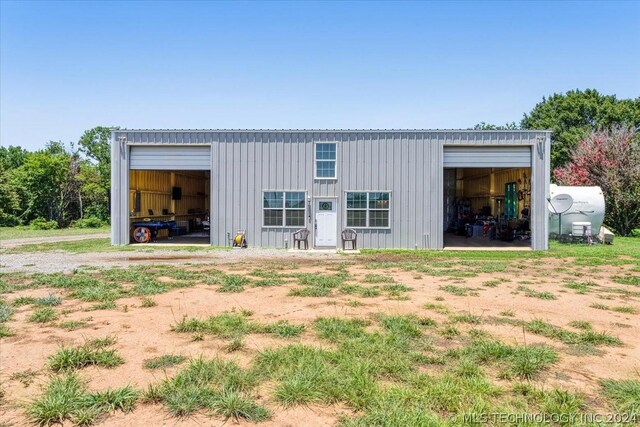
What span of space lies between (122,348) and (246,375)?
70.3 inches

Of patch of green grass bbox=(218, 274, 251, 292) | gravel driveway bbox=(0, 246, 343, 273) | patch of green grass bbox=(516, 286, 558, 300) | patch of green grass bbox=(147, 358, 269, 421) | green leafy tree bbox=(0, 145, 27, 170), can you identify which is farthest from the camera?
green leafy tree bbox=(0, 145, 27, 170)

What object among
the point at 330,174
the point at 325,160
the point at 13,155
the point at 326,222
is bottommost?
the point at 326,222

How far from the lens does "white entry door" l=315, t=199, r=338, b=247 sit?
16656 millimetres

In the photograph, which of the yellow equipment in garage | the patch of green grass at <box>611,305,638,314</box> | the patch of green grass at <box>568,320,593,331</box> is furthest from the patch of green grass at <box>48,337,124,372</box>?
the yellow equipment in garage

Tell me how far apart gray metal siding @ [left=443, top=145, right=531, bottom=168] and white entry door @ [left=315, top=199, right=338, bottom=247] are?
5219 mm

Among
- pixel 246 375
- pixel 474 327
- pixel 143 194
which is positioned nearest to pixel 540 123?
pixel 143 194

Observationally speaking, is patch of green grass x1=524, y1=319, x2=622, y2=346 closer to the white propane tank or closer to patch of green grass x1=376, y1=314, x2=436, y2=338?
patch of green grass x1=376, y1=314, x2=436, y2=338

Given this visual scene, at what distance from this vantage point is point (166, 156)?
17.2 m

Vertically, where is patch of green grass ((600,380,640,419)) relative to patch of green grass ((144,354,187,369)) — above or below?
above

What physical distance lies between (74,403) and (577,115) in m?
44.5

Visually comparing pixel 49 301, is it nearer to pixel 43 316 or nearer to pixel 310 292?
pixel 43 316

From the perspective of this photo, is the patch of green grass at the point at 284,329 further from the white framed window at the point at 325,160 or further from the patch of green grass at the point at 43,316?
the white framed window at the point at 325,160

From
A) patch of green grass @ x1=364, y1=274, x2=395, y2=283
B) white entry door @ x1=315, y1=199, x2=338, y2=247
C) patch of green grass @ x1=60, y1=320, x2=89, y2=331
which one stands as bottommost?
patch of green grass @ x1=60, y1=320, x2=89, y2=331

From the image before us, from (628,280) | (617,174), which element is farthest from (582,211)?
(628,280)
